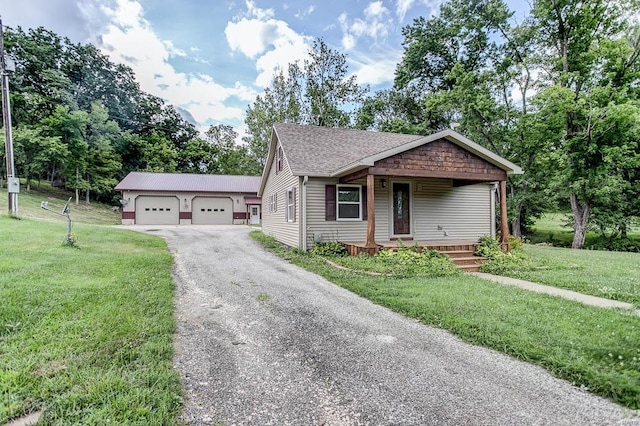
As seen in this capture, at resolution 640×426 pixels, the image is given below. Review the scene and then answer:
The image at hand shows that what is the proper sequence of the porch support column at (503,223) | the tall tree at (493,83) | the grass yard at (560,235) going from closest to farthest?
the porch support column at (503,223)
the tall tree at (493,83)
the grass yard at (560,235)

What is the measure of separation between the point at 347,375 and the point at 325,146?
34.9ft

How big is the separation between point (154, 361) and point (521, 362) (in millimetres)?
3498

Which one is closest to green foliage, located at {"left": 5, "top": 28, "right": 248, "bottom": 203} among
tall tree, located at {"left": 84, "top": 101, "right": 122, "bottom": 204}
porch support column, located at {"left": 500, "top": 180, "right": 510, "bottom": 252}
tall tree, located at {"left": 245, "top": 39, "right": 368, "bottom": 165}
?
tall tree, located at {"left": 84, "top": 101, "right": 122, "bottom": 204}

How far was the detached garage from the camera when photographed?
2415 cm

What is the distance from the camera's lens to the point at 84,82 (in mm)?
35938

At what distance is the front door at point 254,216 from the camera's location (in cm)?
2684

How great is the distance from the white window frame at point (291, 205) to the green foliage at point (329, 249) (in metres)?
1.64

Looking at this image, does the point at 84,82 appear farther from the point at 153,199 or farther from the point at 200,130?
the point at 153,199

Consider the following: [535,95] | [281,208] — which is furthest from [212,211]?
[535,95]

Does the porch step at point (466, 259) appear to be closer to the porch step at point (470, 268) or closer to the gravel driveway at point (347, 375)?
the porch step at point (470, 268)

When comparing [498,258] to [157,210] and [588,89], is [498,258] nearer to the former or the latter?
[588,89]

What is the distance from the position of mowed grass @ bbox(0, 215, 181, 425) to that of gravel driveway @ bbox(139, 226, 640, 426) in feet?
0.92

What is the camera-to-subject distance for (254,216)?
27.0 meters

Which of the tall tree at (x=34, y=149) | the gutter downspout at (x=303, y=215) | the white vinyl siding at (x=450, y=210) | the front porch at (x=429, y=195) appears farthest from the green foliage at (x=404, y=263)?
the tall tree at (x=34, y=149)
